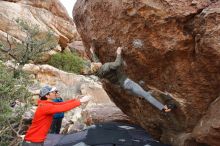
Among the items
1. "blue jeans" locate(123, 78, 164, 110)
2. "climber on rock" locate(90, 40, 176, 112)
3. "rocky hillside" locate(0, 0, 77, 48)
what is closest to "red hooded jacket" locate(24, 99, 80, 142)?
"climber on rock" locate(90, 40, 176, 112)

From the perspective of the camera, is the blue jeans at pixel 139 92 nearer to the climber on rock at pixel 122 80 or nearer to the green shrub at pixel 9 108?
the climber on rock at pixel 122 80

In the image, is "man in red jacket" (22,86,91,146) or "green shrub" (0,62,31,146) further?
"green shrub" (0,62,31,146)

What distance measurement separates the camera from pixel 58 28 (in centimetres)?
3606

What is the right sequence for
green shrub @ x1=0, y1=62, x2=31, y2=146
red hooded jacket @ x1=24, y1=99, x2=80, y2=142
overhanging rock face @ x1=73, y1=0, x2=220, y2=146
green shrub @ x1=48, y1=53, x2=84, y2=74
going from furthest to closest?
green shrub @ x1=48, y1=53, x2=84, y2=74
green shrub @ x1=0, y1=62, x2=31, y2=146
red hooded jacket @ x1=24, y1=99, x2=80, y2=142
overhanging rock face @ x1=73, y1=0, x2=220, y2=146

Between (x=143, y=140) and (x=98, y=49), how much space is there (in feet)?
9.10

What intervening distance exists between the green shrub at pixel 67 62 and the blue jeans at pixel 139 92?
2365 centimetres

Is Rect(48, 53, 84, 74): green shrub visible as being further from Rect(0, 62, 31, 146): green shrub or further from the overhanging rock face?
the overhanging rock face

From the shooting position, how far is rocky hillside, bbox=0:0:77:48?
103 feet

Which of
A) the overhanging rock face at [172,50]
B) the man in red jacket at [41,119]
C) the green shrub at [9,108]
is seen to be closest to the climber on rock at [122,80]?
the overhanging rock face at [172,50]

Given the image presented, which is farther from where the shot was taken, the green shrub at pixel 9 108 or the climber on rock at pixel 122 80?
the green shrub at pixel 9 108

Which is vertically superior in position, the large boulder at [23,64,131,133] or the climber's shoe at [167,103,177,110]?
the large boulder at [23,64,131,133]

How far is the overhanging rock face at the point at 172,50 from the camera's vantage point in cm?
758

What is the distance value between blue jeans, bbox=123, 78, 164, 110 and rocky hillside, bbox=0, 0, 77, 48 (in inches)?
876

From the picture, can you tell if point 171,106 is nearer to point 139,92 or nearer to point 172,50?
point 139,92
